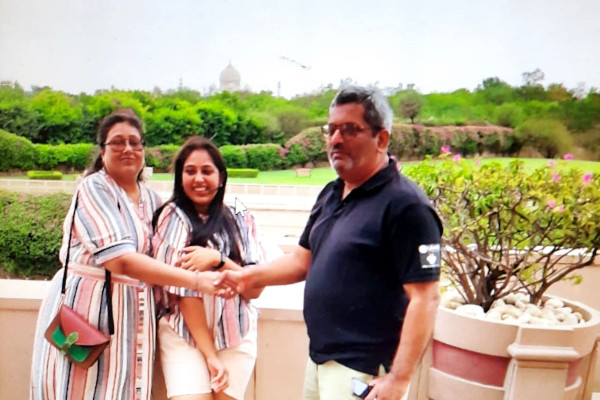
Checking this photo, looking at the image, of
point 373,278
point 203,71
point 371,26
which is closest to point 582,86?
point 371,26

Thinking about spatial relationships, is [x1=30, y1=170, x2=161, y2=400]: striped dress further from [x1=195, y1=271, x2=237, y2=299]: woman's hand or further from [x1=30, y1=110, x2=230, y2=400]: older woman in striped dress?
[x1=195, y1=271, x2=237, y2=299]: woman's hand

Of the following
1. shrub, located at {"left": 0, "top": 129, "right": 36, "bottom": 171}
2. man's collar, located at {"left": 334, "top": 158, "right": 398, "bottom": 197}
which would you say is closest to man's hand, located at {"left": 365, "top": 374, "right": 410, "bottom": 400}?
man's collar, located at {"left": 334, "top": 158, "right": 398, "bottom": 197}

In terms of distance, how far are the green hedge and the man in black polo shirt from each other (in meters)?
1.22

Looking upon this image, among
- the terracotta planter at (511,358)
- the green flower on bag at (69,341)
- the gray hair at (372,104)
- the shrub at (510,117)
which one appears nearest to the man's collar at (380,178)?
the gray hair at (372,104)

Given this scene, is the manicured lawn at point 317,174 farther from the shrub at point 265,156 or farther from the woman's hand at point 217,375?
the woman's hand at point 217,375

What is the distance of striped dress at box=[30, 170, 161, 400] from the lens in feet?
5.59

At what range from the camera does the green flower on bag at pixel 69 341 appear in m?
1.71

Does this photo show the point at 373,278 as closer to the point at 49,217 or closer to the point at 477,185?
the point at 477,185

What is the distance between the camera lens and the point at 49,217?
2.12 metres

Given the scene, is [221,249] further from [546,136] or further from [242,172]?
[546,136]

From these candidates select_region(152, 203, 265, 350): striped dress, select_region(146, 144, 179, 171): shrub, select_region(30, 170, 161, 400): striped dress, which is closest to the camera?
select_region(30, 170, 161, 400): striped dress

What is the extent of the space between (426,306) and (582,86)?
140 centimetres

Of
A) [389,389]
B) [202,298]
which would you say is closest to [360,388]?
[389,389]

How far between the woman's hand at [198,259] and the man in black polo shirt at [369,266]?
0.42 metres
